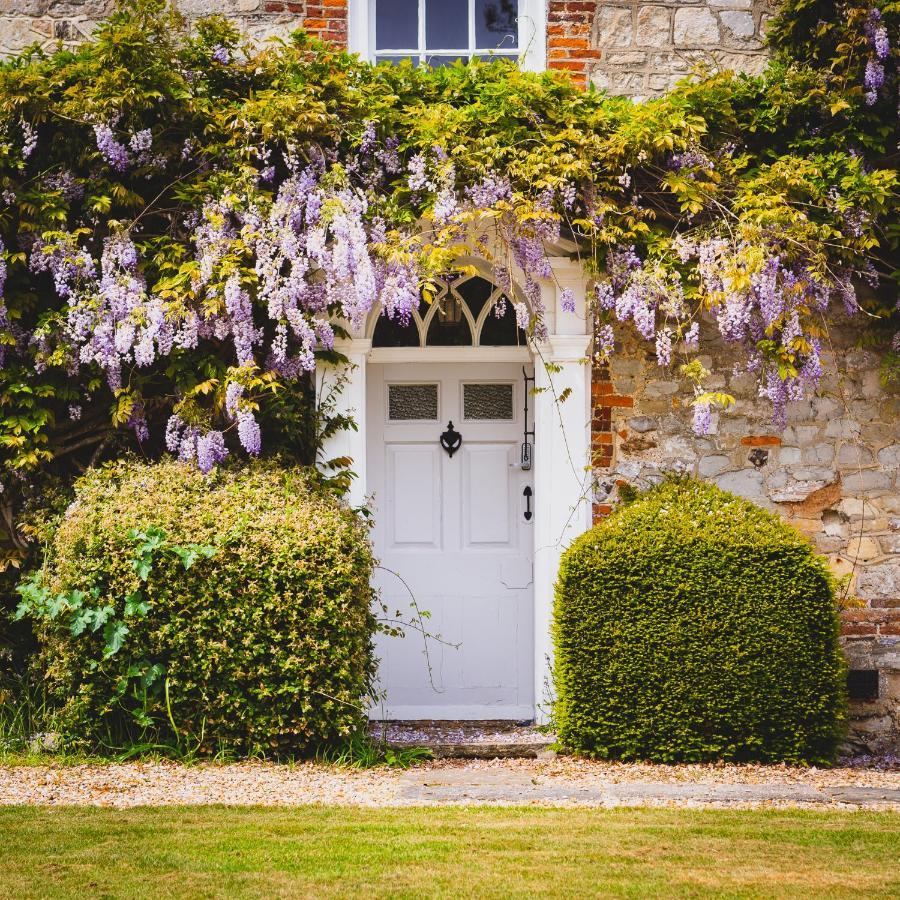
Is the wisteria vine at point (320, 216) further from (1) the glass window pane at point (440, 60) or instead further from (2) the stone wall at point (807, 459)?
(1) the glass window pane at point (440, 60)

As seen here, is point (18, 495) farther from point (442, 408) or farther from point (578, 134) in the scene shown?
point (578, 134)

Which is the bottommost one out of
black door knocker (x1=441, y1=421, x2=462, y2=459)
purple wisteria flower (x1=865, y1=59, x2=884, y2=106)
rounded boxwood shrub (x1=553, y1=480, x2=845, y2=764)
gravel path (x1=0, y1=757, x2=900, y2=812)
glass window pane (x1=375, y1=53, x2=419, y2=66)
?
gravel path (x1=0, y1=757, x2=900, y2=812)

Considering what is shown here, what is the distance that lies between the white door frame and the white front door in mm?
341

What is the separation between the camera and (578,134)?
227 inches

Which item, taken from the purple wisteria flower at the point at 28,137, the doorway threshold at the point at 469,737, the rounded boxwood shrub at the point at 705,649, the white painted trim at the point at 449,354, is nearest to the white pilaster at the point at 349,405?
the white painted trim at the point at 449,354

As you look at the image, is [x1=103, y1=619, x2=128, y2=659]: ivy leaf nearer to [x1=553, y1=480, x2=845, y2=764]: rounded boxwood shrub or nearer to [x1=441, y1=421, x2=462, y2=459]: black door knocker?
[x1=553, y1=480, x2=845, y2=764]: rounded boxwood shrub

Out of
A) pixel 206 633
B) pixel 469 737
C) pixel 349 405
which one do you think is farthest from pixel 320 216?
pixel 469 737

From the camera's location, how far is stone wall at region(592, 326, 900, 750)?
20.1 ft

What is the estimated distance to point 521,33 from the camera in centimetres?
648

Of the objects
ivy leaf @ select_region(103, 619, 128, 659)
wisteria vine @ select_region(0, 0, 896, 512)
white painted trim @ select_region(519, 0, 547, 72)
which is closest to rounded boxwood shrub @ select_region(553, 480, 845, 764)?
wisteria vine @ select_region(0, 0, 896, 512)

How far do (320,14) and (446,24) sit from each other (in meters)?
0.74

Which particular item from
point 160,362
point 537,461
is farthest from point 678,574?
point 160,362

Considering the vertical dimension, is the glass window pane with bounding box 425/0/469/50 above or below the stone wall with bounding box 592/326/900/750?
above

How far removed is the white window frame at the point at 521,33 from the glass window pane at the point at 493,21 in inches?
2.3
